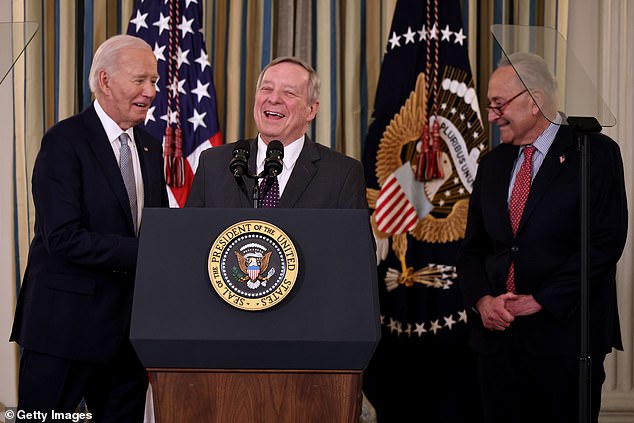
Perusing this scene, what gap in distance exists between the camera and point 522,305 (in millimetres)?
2979

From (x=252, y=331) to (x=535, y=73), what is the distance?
1.41 m

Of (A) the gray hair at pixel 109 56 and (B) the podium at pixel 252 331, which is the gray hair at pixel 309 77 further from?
(B) the podium at pixel 252 331

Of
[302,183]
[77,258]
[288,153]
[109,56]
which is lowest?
[77,258]

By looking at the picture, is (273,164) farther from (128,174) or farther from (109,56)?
(109,56)

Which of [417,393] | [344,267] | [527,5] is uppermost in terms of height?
[527,5]

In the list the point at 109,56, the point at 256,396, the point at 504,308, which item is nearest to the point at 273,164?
the point at 256,396

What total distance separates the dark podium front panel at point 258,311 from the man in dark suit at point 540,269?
3.95 feet

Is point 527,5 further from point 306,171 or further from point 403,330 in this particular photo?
point 306,171

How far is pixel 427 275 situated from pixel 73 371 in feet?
6.09

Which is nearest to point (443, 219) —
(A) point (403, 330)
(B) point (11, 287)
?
(A) point (403, 330)

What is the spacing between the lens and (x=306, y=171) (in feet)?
8.96

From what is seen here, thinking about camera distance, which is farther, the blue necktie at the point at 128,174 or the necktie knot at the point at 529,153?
the necktie knot at the point at 529,153

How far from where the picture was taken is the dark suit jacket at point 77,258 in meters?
2.69

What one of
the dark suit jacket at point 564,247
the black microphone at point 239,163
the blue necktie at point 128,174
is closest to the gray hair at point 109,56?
the blue necktie at point 128,174
